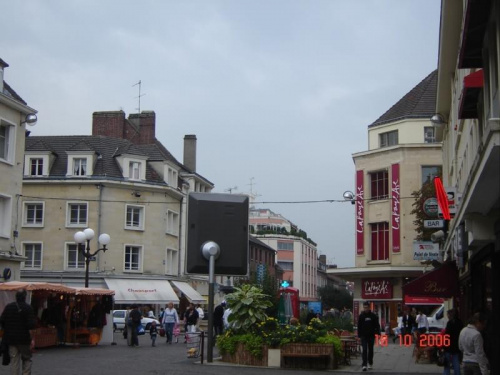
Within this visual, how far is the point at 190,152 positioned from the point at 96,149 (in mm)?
12104

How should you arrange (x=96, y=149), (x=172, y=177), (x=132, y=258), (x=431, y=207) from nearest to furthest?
(x=431, y=207), (x=132, y=258), (x=96, y=149), (x=172, y=177)

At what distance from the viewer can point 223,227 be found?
651 inches

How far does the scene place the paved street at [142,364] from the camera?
18125mm

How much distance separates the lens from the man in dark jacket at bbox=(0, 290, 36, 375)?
13648 mm

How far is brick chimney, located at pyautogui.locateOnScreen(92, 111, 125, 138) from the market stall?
31.2 metres

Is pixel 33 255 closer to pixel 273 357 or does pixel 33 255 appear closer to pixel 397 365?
pixel 397 365

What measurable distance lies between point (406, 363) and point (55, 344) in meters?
11.9

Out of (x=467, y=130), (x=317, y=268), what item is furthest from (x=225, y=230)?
(x=317, y=268)

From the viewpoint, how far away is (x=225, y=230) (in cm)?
1658

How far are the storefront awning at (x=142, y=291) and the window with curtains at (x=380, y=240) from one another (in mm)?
14027

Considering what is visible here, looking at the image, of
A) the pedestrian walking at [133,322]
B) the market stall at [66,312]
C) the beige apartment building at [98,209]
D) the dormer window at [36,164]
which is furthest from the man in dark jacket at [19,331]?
the dormer window at [36,164]

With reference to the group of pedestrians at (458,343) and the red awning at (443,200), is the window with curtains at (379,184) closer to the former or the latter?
the group of pedestrians at (458,343)

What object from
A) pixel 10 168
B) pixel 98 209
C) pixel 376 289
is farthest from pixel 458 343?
pixel 98 209

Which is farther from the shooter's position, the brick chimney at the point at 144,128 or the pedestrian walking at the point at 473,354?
the brick chimney at the point at 144,128
